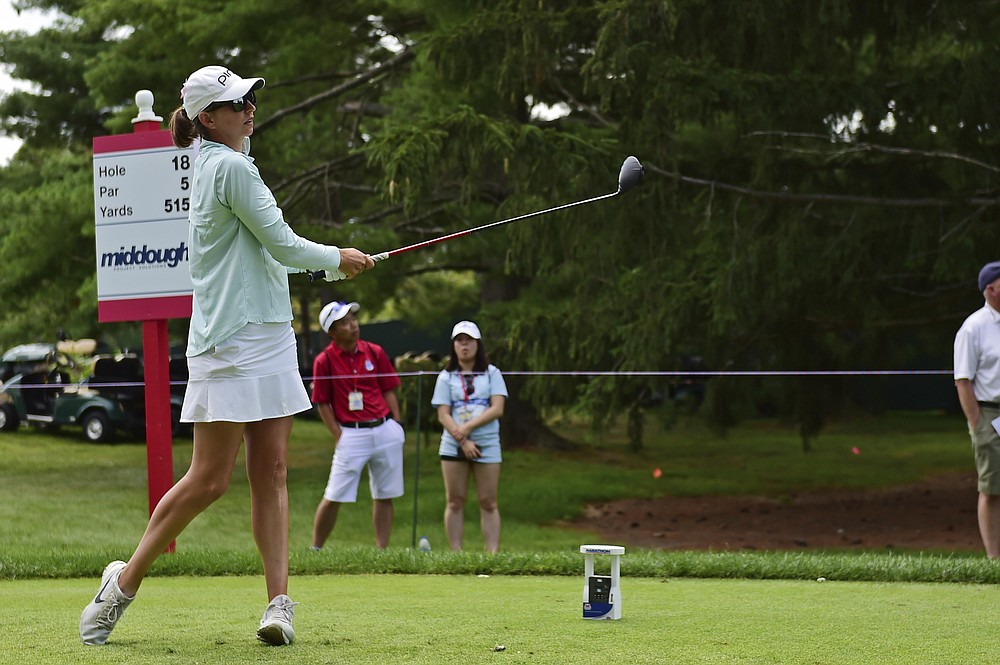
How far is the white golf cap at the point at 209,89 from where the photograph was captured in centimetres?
426

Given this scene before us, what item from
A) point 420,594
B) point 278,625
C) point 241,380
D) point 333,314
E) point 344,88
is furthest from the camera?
point 344,88

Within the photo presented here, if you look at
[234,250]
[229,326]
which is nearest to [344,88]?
[234,250]

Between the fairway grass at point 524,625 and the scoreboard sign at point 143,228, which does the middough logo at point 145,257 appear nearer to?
the scoreboard sign at point 143,228

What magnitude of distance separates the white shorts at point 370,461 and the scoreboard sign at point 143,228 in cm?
222

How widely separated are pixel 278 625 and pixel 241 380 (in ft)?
2.54

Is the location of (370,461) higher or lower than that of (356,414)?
lower

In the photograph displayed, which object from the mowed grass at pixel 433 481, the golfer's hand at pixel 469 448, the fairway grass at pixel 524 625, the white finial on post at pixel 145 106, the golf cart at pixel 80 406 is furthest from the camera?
the golf cart at pixel 80 406

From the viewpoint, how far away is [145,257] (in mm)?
7988

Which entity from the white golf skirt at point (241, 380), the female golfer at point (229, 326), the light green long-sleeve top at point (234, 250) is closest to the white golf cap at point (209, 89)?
the female golfer at point (229, 326)

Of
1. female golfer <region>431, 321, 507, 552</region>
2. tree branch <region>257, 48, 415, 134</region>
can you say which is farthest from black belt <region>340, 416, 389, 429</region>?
tree branch <region>257, 48, 415, 134</region>

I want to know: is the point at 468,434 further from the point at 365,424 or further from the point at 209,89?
the point at 209,89

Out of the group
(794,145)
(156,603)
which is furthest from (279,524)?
(794,145)

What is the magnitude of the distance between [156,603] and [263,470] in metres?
1.36

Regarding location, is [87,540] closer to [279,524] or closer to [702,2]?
[279,524]
